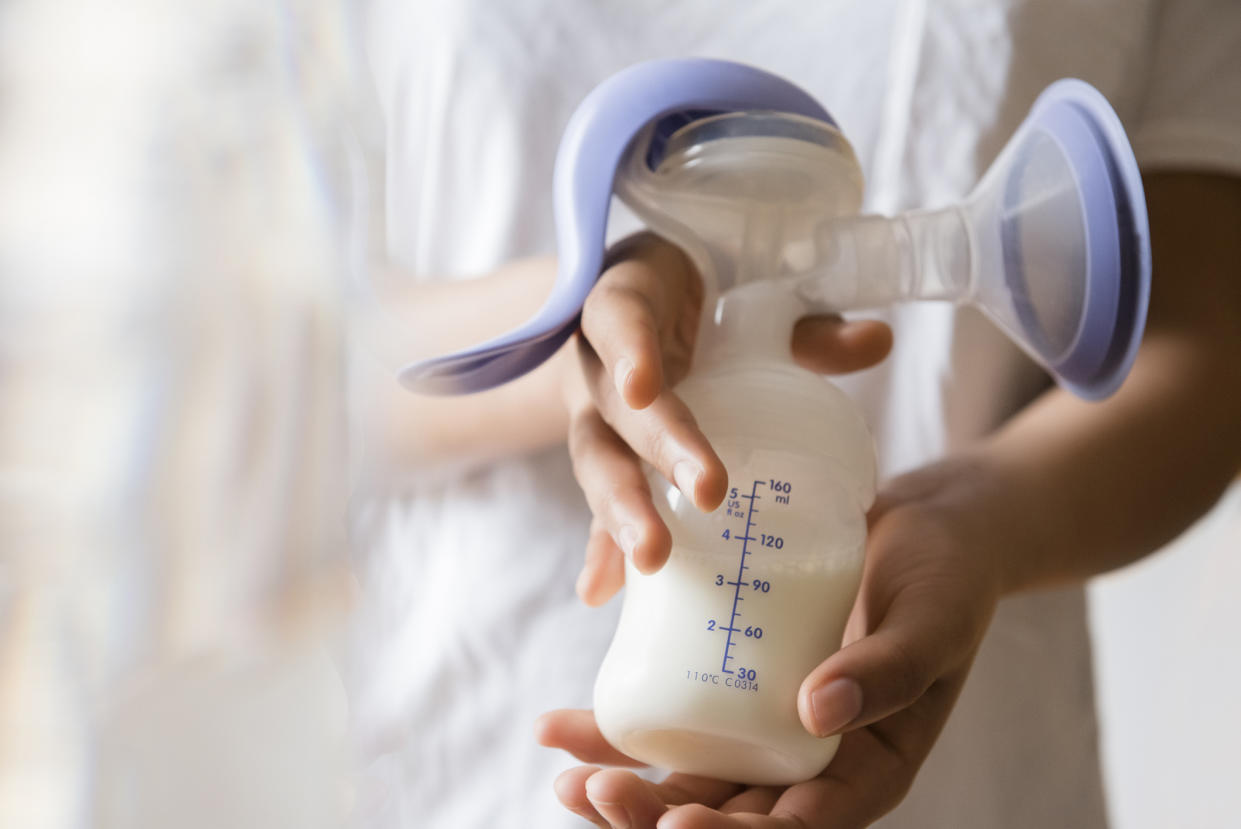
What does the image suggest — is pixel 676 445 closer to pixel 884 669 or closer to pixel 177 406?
pixel 884 669

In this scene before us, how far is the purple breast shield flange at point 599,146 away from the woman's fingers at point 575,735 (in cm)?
12

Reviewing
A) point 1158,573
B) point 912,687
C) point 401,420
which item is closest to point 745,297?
point 912,687

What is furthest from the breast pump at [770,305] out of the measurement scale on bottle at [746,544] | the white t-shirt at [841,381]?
the white t-shirt at [841,381]

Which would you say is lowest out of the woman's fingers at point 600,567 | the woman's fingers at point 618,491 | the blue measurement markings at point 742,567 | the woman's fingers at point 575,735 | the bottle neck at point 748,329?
the woman's fingers at point 575,735

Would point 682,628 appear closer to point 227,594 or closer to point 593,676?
point 593,676

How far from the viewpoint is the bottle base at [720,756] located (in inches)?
12.3

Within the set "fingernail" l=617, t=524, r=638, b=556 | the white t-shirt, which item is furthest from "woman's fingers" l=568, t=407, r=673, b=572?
the white t-shirt

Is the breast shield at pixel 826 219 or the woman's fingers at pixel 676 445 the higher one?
the breast shield at pixel 826 219

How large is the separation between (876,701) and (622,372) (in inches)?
4.7

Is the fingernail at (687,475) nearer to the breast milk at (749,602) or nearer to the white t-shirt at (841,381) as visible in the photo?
the breast milk at (749,602)

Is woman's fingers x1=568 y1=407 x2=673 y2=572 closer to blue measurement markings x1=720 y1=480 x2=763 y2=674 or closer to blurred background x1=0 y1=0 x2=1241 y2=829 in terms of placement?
blue measurement markings x1=720 y1=480 x2=763 y2=674

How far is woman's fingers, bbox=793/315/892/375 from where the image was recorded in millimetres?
402

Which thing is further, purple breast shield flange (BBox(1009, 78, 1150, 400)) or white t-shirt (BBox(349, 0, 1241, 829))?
white t-shirt (BBox(349, 0, 1241, 829))

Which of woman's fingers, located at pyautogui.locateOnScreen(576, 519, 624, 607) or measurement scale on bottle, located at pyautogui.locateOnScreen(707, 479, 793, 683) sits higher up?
measurement scale on bottle, located at pyautogui.locateOnScreen(707, 479, 793, 683)
